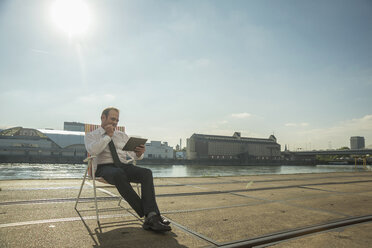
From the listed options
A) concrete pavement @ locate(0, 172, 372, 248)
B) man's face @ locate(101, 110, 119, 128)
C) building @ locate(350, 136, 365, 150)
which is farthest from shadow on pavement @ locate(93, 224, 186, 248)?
building @ locate(350, 136, 365, 150)

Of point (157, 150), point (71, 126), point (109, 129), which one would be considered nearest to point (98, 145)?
point (109, 129)

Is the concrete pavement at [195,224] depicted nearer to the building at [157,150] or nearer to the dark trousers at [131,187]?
the dark trousers at [131,187]

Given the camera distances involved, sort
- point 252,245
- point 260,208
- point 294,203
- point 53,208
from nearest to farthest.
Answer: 1. point 252,245
2. point 53,208
3. point 260,208
4. point 294,203

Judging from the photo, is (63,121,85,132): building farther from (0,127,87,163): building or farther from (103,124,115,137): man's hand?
(103,124,115,137): man's hand

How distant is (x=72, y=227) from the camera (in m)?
2.32

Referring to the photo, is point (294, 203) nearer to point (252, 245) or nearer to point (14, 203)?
point (252, 245)

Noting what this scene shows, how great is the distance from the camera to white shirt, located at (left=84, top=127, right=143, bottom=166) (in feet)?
9.11

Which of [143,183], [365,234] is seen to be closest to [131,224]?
[143,183]

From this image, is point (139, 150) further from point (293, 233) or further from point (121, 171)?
point (293, 233)

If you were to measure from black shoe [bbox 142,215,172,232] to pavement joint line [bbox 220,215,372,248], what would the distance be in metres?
0.53

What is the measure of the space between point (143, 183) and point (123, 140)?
2.69 feet

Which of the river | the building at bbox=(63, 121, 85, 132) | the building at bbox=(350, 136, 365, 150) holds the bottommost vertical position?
the river

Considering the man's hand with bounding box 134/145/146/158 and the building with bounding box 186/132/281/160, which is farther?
the building with bounding box 186/132/281/160

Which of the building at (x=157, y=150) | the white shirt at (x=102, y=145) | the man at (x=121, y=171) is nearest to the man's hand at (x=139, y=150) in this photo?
the man at (x=121, y=171)
